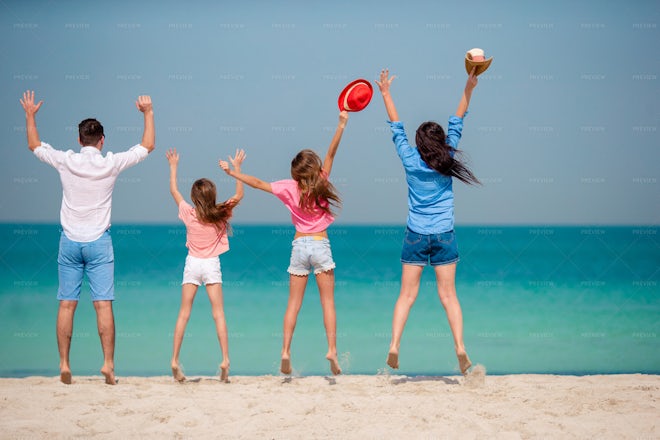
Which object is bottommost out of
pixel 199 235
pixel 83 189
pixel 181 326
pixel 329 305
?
pixel 181 326

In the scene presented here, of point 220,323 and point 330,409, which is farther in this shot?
point 220,323

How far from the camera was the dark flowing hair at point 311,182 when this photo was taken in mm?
5738

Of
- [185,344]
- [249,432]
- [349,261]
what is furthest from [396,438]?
[349,261]

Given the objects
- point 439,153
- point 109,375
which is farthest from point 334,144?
point 109,375

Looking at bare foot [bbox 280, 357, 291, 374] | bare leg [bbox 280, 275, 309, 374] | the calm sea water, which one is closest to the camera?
bare foot [bbox 280, 357, 291, 374]

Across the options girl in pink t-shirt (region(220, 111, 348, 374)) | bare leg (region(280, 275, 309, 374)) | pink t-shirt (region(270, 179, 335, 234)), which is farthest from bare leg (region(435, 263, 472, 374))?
bare leg (region(280, 275, 309, 374))

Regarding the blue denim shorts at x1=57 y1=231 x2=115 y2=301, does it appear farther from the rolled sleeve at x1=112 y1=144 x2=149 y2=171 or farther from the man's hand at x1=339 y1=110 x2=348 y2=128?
the man's hand at x1=339 y1=110 x2=348 y2=128

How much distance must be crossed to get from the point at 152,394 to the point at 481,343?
5.72 metres

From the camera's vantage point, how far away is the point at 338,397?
533 cm

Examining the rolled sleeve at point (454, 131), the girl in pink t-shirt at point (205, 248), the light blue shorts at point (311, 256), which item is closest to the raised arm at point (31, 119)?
the girl in pink t-shirt at point (205, 248)

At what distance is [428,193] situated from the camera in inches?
222

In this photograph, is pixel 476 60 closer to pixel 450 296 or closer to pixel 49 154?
A: pixel 450 296

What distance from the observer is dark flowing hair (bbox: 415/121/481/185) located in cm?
556

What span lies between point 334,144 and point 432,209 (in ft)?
3.02
